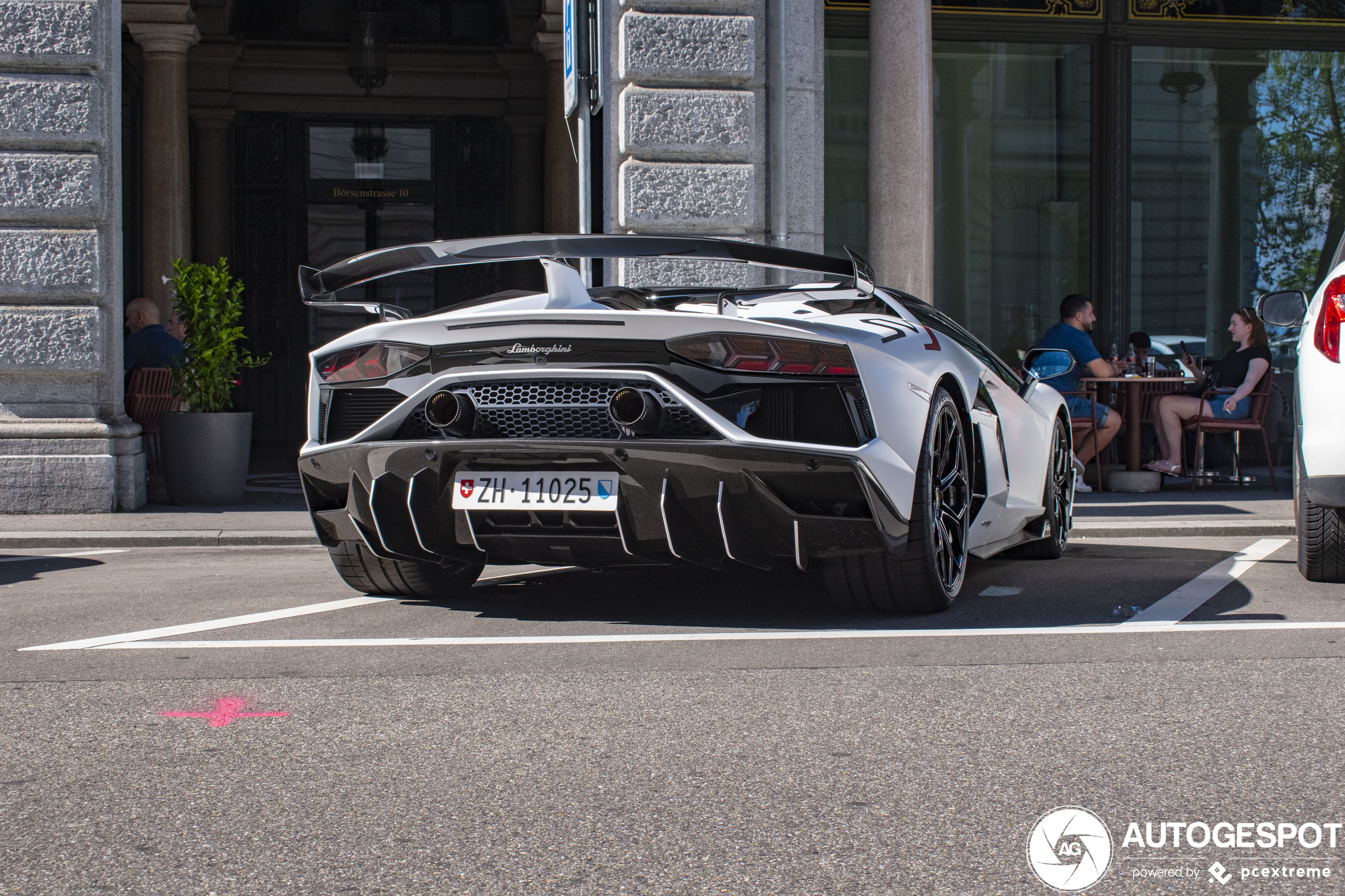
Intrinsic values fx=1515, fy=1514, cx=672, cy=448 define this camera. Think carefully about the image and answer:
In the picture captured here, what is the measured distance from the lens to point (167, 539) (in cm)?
829

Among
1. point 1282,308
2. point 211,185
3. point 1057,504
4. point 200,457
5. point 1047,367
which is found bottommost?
point 1057,504

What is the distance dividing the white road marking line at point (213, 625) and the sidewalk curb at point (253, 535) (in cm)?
261

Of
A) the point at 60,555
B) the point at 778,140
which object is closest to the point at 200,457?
the point at 60,555

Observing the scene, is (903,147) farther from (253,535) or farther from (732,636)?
(732,636)

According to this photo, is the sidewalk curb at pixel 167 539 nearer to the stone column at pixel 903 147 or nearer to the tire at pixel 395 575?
the tire at pixel 395 575

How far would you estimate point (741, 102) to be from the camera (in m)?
10.4

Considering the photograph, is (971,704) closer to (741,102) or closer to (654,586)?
(654,586)

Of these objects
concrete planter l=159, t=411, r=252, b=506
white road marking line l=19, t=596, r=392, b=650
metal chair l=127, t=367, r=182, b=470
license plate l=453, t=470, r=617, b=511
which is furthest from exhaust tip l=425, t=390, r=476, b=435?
metal chair l=127, t=367, r=182, b=470

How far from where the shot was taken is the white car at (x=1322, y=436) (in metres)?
5.48

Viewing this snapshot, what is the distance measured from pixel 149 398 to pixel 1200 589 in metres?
7.52

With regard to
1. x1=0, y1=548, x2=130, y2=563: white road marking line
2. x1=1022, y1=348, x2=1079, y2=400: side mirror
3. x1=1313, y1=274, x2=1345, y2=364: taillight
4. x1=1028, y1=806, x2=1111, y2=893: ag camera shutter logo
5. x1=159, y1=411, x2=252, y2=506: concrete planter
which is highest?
x1=1313, y1=274, x2=1345, y2=364: taillight

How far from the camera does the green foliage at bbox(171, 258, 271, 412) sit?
33.7ft

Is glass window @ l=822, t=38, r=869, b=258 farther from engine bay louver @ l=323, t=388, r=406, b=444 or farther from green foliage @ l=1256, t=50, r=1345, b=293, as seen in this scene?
engine bay louver @ l=323, t=388, r=406, b=444

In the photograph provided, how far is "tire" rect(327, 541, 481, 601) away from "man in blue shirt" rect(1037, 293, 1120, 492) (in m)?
6.42
